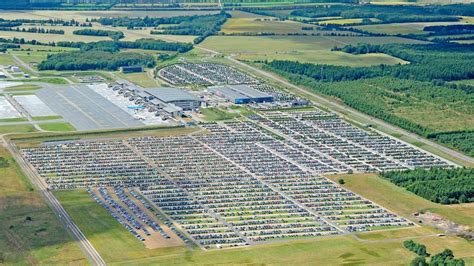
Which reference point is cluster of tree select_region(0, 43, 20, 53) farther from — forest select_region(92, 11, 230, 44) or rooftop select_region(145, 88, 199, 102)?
rooftop select_region(145, 88, 199, 102)

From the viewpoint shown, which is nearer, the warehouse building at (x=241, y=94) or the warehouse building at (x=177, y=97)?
the warehouse building at (x=177, y=97)

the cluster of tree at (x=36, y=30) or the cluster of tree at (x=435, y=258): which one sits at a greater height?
the cluster of tree at (x=435, y=258)

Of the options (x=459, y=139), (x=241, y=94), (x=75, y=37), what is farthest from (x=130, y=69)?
(x=459, y=139)

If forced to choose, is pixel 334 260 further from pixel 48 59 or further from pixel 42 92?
pixel 48 59

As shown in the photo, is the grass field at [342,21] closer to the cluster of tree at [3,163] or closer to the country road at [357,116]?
the country road at [357,116]

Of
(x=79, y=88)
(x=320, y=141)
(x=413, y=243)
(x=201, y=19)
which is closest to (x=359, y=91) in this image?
(x=320, y=141)

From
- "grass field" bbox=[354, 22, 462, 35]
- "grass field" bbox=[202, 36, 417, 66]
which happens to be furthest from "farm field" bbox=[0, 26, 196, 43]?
"grass field" bbox=[354, 22, 462, 35]

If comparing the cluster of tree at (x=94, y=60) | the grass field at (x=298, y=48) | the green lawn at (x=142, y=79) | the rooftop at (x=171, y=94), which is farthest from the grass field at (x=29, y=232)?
the grass field at (x=298, y=48)
